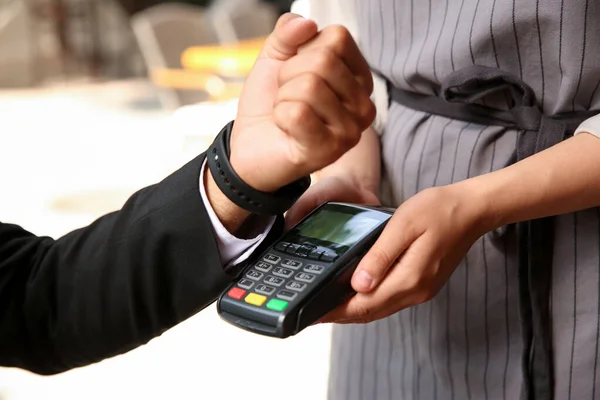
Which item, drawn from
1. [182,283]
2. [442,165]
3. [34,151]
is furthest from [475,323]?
[34,151]

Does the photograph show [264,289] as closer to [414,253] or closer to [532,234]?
[414,253]

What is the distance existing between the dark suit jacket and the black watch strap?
34 millimetres

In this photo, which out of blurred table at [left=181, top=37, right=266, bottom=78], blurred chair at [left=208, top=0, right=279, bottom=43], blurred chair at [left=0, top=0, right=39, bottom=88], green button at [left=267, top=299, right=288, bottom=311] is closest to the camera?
green button at [left=267, top=299, right=288, bottom=311]

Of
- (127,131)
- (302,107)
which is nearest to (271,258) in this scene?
(302,107)

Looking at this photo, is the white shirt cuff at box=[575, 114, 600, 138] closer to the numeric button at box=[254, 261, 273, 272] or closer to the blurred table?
the numeric button at box=[254, 261, 273, 272]

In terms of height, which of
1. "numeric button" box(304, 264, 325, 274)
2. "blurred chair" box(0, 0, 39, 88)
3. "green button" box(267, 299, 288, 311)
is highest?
"numeric button" box(304, 264, 325, 274)

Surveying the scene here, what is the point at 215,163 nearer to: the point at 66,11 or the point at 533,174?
the point at 533,174

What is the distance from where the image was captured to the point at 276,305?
470 millimetres

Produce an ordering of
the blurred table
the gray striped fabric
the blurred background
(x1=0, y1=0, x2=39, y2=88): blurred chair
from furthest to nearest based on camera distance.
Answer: (x1=0, y1=0, x2=39, y2=88): blurred chair, the blurred table, the blurred background, the gray striped fabric

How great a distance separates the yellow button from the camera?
479mm

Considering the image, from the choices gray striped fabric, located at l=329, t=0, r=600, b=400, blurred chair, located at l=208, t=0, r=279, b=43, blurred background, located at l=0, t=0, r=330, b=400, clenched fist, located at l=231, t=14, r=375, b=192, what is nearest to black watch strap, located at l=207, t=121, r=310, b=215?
clenched fist, located at l=231, t=14, r=375, b=192

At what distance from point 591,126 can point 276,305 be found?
263 millimetres

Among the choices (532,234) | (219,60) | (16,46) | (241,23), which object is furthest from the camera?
(16,46)

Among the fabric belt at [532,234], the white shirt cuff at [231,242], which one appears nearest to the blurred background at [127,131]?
the white shirt cuff at [231,242]
